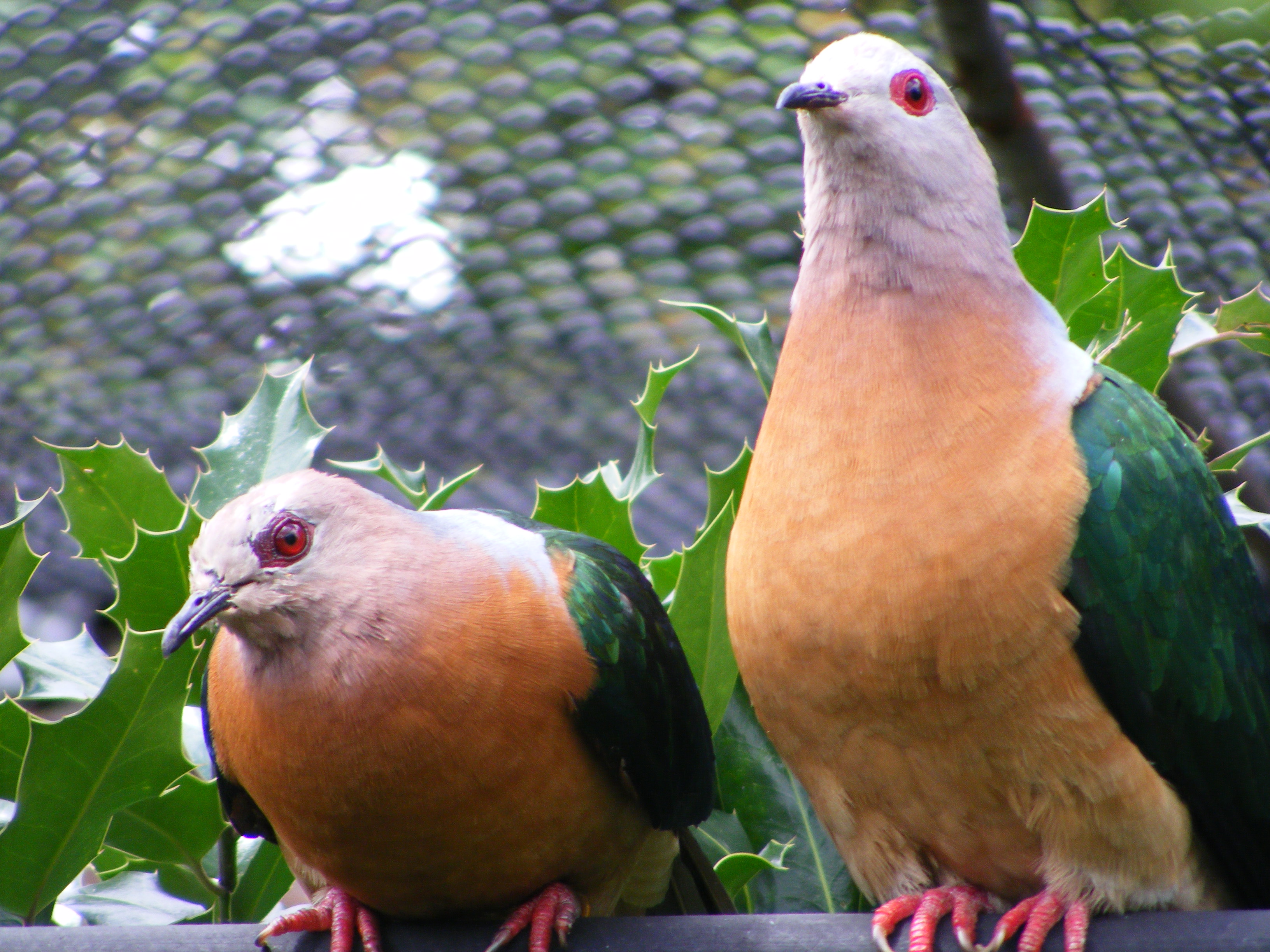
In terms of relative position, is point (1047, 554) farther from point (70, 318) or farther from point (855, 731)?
point (70, 318)

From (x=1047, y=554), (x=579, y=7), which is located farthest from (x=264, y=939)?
(x=579, y=7)

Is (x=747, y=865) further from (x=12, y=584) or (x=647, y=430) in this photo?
(x=12, y=584)

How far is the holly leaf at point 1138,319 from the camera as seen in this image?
1.54m

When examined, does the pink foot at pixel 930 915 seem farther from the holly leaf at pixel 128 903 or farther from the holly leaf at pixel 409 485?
the holly leaf at pixel 128 903

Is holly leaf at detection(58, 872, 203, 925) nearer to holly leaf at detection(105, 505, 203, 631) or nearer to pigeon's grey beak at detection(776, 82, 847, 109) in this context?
holly leaf at detection(105, 505, 203, 631)

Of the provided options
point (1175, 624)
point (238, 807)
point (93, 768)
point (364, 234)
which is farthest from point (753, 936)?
point (364, 234)

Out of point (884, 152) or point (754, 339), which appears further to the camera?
point (754, 339)

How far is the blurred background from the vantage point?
2.23 metres

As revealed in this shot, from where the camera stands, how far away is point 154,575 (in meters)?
1.43

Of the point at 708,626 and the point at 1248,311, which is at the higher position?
the point at 1248,311

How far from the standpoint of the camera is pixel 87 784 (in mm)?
1271

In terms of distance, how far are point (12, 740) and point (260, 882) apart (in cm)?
33

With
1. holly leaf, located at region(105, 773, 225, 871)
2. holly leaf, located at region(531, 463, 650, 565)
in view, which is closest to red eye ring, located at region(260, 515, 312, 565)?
holly leaf, located at region(105, 773, 225, 871)

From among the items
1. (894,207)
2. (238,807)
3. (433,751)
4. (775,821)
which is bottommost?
(775,821)
